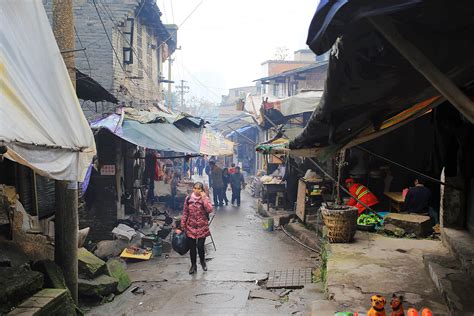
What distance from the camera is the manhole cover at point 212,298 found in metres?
7.38

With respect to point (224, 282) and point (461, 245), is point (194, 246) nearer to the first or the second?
point (224, 282)

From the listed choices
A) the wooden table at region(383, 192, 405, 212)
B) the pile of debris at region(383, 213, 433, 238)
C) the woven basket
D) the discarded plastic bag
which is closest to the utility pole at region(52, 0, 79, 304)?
the discarded plastic bag

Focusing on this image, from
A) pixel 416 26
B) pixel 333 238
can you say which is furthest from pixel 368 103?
pixel 333 238

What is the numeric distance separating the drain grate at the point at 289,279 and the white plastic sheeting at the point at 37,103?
4.35 m

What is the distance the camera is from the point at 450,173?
6.31 meters

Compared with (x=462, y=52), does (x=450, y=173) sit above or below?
below

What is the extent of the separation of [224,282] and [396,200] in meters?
5.22

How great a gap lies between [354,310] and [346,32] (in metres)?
3.74

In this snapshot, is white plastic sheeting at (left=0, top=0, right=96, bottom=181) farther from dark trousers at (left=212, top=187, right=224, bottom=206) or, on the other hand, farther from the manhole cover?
dark trousers at (left=212, top=187, right=224, bottom=206)

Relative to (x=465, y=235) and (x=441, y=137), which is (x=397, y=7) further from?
(x=465, y=235)

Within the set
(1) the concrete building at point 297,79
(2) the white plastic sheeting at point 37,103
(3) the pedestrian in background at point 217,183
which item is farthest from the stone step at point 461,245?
(1) the concrete building at point 297,79

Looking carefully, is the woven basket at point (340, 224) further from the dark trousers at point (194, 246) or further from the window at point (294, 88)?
the window at point (294, 88)

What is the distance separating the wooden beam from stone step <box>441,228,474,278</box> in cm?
386

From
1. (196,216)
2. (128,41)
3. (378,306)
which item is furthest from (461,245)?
(128,41)
